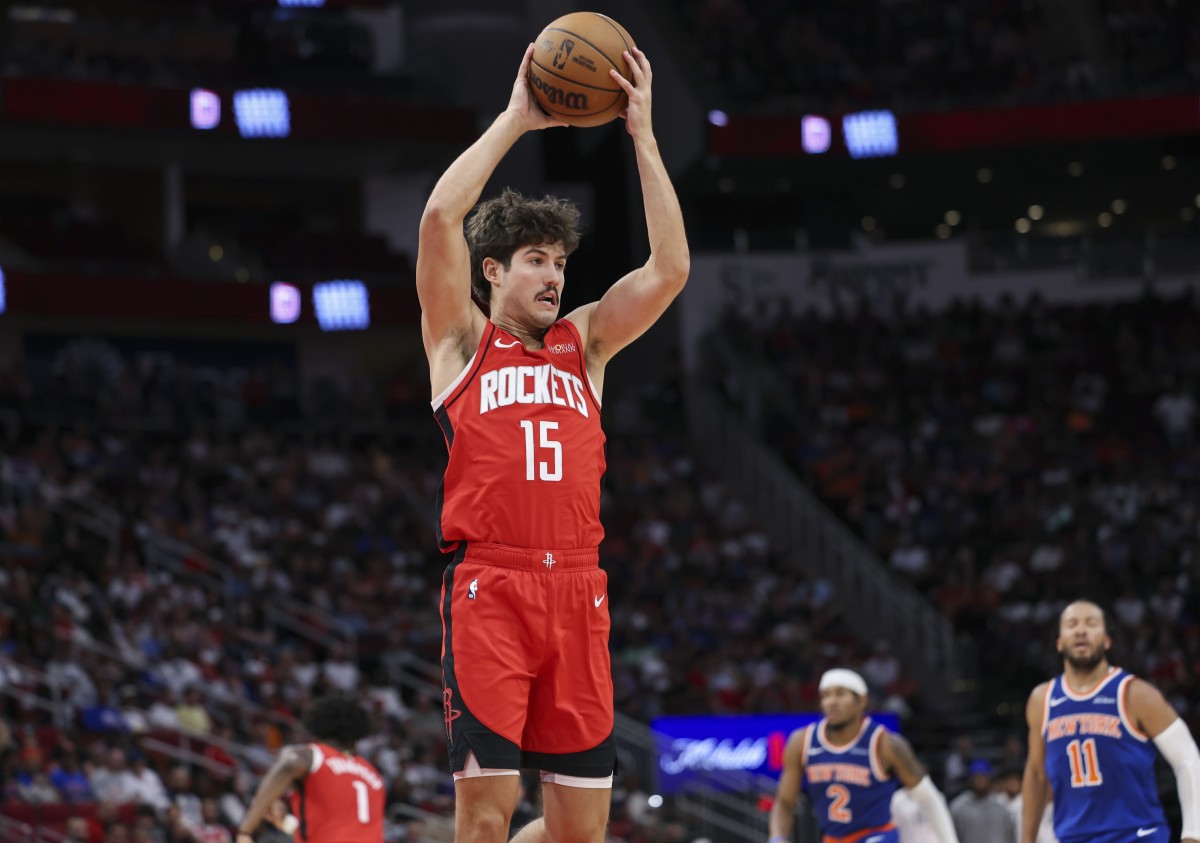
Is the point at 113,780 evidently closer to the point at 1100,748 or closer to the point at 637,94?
the point at 1100,748

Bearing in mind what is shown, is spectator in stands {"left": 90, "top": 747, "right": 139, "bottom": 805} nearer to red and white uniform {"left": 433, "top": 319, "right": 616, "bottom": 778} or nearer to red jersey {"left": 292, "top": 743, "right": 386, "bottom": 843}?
red jersey {"left": 292, "top": 743, "right": 386, "bottom": 843}

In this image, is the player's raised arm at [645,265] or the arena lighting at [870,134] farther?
the arena lighting at [870,134]

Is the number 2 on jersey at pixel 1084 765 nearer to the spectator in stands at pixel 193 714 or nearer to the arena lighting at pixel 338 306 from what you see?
the spectator in stands at pixel 193 714

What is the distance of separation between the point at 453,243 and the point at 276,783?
3914 mm

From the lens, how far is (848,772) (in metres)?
10.2

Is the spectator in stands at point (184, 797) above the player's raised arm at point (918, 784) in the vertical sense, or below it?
below

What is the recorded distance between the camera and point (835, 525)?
84.5ft

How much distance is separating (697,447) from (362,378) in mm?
5421

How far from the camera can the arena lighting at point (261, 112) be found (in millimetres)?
27078

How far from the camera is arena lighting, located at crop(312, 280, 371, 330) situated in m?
27.9

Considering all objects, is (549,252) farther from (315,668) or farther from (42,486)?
(42,486)

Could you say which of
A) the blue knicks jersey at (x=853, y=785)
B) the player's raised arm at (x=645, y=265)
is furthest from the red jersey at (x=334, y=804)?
the player's raised arm at (x=645, y=265)

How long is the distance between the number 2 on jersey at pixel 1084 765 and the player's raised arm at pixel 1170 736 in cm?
24

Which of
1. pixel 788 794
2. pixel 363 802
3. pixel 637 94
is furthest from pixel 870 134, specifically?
pixel 637 94
